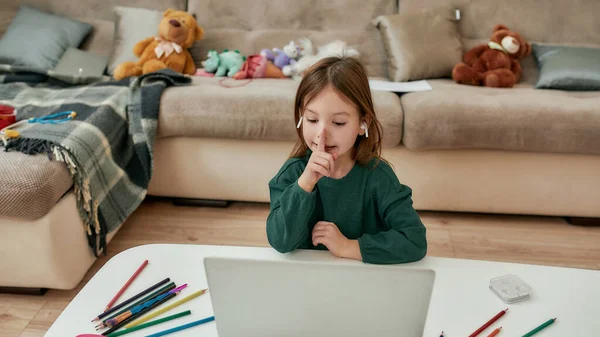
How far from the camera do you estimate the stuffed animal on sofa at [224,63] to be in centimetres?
250

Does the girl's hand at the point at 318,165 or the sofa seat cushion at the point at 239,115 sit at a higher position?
the girl's hand at the point at 318,165

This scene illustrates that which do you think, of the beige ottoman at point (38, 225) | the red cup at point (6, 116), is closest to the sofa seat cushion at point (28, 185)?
the beige ottoman at point (38, 225)

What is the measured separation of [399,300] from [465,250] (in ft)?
4.65

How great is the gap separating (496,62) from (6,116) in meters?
2.04

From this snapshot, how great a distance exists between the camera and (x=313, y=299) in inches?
26.2

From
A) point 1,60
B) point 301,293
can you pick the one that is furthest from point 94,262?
point 301,293

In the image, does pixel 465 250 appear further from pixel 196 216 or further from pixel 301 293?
pixel 301 293

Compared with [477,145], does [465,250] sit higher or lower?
lower

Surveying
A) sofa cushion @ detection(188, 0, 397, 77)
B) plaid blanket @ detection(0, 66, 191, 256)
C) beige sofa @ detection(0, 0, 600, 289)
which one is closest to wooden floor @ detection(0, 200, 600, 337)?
beige sofa @ detection(0, 0, 600, 289)

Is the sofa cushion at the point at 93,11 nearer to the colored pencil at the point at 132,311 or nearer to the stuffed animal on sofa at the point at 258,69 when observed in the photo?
the stuffed animal on sofa at the point at 258,69

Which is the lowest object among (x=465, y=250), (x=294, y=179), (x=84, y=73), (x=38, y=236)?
(x=465, y=250)

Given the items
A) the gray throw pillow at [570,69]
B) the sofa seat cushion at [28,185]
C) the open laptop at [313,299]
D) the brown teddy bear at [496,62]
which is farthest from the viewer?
the brown teddy bear at [496,62]

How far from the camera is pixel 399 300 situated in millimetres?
647

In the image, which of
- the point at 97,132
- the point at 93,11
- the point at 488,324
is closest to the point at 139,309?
the point at 488,324
